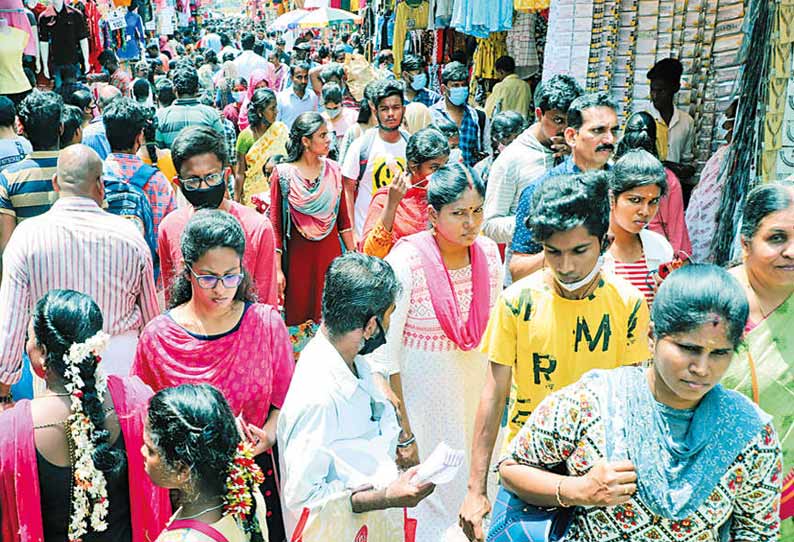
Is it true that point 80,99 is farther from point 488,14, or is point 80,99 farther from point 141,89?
point 488,14

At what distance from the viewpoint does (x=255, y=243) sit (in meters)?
3.81

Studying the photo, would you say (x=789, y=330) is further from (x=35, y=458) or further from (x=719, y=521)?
(x=35, y=458)

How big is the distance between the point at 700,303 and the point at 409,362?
1.72m

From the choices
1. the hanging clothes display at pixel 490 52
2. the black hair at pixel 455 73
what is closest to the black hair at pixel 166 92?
the black hair at pixel 455 73

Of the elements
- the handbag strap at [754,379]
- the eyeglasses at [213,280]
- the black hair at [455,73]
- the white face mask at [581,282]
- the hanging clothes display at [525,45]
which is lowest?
the handbag strap at [754,379]

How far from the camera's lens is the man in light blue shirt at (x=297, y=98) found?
9.50m

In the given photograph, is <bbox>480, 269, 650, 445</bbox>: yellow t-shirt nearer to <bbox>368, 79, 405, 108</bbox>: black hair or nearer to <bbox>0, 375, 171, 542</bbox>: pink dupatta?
<bbox>0, 375, 171, 542</bbox>: pink dupatta

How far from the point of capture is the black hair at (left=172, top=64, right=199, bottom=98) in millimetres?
6894

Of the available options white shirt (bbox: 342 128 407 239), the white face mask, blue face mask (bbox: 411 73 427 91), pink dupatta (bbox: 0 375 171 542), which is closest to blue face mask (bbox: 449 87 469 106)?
white shirt (bbox: 342 128 407 239)

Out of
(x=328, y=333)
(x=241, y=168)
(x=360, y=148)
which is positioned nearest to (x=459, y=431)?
(x=328, y=333)

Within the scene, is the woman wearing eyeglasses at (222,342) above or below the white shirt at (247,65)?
below

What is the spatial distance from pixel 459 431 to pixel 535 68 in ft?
22.5

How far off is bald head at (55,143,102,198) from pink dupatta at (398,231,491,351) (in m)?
1.33

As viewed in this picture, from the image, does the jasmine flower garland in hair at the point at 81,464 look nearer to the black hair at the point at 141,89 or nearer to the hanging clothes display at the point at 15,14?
the hanging clothes display at the point at 15,14
